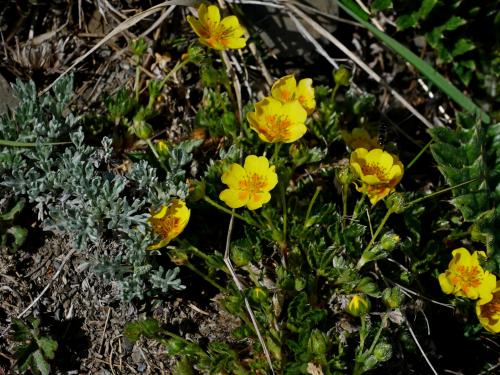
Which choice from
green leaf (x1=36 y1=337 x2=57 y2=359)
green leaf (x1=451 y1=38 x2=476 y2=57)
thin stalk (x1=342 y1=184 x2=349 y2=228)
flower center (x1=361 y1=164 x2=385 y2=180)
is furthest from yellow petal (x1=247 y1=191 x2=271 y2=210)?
green leaf (x1=451 y1=38 x2=476 y2=57)

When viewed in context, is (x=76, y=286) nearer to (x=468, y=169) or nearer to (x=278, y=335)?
(x=278, y=335)

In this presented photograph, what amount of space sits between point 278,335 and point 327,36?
5.45ft

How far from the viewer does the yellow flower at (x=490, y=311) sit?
306cm

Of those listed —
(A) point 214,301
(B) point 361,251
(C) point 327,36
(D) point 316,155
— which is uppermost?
(C) point 327,36

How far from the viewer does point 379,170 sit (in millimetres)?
A: 3068

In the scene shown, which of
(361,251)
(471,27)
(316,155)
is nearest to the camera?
(361,251)

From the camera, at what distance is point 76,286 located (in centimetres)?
312

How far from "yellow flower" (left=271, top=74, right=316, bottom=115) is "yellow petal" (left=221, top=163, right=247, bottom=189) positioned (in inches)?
15.8

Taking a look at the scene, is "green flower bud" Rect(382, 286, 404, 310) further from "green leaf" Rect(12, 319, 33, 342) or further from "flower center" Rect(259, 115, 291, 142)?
"green leaf" Rect(12, 319, 33, 342)

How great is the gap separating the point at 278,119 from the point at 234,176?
31 centimetres

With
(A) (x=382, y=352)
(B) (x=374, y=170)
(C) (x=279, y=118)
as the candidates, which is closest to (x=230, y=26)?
(C) (x=279, y=118)

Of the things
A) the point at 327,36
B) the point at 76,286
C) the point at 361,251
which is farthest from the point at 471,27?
the point at 76,286

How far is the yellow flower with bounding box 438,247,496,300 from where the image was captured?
3047mm

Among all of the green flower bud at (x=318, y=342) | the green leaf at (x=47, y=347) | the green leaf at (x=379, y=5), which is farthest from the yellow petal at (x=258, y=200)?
the green leaf at (x=379, y=5)
